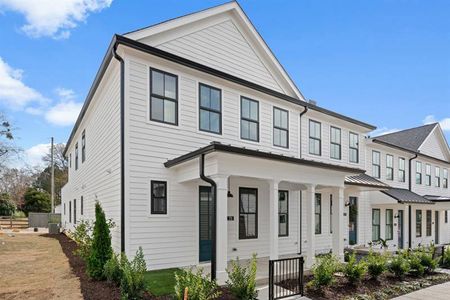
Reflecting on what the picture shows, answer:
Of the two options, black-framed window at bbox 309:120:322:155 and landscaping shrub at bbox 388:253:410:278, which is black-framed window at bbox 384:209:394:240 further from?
landscaping shrub at bbox 388:253:410:278

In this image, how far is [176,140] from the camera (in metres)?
10.3

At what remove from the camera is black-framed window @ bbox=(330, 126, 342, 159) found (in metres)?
16.2

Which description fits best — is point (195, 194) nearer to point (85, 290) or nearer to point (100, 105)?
point (85, 290)

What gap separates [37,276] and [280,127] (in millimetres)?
9418

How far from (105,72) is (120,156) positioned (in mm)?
3155

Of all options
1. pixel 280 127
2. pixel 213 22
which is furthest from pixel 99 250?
pixel 213 22

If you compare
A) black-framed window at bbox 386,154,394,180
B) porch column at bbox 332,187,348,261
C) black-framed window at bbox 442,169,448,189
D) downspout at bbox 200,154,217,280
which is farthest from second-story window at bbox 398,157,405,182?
downspout at bbox 200,154,217,280

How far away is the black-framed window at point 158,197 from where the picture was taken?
9.58 meters

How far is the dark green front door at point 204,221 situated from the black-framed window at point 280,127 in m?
3.93

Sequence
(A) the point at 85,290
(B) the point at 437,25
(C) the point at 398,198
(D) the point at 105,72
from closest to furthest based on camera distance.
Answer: (A) the point at 85,290 → (D) the point at 105,72 → (B) the point at 437,25 → (C) the point at 398,198

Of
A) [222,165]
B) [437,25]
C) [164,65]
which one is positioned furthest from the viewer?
[437,25]

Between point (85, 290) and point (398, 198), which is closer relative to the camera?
point (85, 290)

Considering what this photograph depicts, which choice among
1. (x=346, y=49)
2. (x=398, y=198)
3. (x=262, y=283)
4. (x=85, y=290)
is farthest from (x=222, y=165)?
(x=398, y=198)

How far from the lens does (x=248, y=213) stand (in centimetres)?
1229
